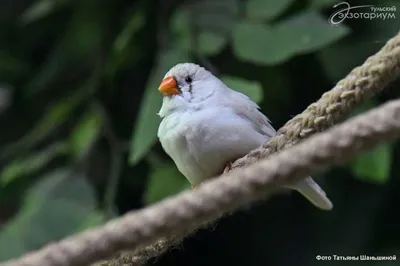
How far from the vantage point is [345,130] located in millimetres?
662

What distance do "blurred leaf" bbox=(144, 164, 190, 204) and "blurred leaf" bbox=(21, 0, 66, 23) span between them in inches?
25.6

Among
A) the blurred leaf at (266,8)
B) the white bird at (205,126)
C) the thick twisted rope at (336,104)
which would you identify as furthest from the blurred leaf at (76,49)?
the thick twisted rope at (336,104)

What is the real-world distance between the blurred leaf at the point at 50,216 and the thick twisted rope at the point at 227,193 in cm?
111

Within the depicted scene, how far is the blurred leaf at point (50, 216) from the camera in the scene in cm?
178

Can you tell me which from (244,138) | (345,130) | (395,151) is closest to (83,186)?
(244,138)

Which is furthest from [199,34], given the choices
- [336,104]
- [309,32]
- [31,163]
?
[336,104]

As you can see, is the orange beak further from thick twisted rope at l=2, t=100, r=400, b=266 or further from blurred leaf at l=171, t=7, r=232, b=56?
thick twisted rope at l=2, t=100, r=400, b=266

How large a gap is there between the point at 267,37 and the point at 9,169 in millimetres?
910

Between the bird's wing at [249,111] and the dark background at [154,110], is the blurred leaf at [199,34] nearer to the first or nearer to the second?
the dark background at [154,110]

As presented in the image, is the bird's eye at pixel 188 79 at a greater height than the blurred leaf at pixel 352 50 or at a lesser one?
greater

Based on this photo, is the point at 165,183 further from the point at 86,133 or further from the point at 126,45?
the point at 126,45

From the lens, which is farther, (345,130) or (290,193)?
(290,193)

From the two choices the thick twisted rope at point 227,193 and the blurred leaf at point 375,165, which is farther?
the blurred leaf at point 375,165

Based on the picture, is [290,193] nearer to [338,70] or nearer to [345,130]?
[338,70]
